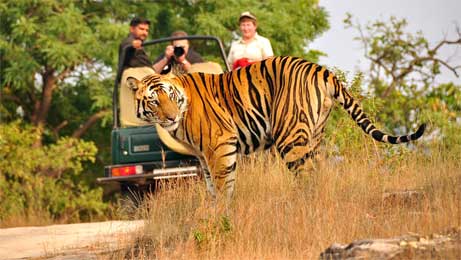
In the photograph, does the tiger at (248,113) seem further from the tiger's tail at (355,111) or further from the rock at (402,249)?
the rock at (402,249)

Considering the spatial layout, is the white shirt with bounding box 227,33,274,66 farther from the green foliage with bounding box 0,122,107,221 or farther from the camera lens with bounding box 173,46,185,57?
the green foliage with bounding box 0,122,107,221

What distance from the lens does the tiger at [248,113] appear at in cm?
1041

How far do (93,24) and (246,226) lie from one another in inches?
614

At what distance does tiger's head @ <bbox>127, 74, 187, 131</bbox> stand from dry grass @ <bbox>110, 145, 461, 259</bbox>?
0.73m

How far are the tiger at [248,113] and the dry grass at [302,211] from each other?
0.31 metres

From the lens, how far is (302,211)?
964 centimetres

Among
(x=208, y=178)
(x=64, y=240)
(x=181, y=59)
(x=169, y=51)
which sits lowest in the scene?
(x=64, y=240)

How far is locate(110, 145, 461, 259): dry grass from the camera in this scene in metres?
9.06

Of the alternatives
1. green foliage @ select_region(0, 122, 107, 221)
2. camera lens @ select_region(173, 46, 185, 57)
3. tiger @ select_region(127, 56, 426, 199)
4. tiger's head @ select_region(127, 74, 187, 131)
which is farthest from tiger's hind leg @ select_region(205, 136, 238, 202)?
green foliage @ select_region(0, 122, 107, 221)

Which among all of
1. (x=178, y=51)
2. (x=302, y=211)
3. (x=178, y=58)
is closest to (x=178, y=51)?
(x=178, y=51)

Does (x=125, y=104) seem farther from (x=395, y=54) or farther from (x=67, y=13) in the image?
(x=395, y=54)

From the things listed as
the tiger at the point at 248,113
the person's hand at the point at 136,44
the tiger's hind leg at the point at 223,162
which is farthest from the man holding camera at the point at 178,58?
the tiger's hind leg at the point at 223,162

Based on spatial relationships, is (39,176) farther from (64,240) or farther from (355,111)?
(355,111)

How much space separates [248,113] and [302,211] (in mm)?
1408
